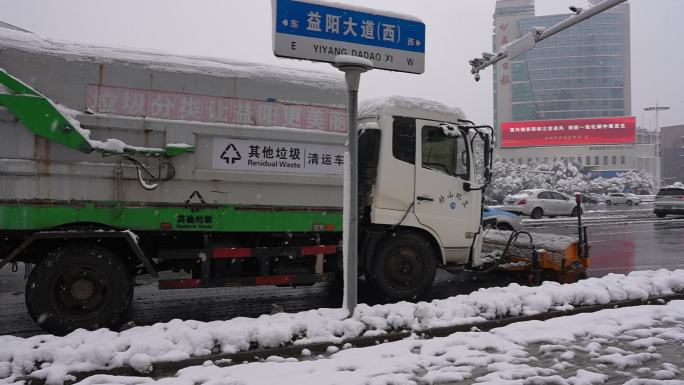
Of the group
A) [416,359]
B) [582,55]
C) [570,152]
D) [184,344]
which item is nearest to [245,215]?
[184,344]

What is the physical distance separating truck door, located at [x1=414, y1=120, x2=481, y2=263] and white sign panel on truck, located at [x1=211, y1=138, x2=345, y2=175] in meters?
1.26

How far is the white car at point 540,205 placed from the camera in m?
25.8

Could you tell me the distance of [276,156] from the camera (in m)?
5.93

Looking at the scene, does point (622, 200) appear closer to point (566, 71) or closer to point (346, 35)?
point (346, 35)

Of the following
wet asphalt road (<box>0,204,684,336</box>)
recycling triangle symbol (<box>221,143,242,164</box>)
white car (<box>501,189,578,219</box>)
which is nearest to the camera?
recycling triangle symbol (<box>221,143,242,164</box>)

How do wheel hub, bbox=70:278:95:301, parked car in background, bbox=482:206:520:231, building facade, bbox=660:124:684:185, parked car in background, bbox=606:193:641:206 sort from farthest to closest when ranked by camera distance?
building facade, bbox=660:124:684:185 < parked car in background, bbox=606:193:641:206 < parked car in background, bbox=482:206:520:231 < wheel hub, bbox=70:278:95:301

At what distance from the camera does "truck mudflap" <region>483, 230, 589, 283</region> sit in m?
7.92

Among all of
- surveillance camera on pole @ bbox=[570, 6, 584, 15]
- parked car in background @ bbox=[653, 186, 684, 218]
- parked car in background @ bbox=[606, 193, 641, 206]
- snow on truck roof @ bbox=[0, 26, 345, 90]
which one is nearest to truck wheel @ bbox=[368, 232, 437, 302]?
snow on truck roof @ bbox=[0, 26, 345, 90]

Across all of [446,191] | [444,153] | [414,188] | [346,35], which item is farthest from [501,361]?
[346,35]

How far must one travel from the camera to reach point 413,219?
266 inches

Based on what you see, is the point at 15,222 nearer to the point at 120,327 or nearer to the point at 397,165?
the point at 120,327

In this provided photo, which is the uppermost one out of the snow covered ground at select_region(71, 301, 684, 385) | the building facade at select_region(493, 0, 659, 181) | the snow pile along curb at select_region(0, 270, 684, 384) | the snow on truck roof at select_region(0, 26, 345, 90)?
the building facade at select_region(493, 0, 659, 181)

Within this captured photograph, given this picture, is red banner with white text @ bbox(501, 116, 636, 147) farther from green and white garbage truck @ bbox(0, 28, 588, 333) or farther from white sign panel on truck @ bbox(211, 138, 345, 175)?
white sign panel on truck @ bbox(211, 138, 345, 175)

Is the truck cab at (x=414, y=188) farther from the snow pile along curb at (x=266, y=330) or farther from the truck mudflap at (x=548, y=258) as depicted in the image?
the truck mudflap at (x=548, y=258)
